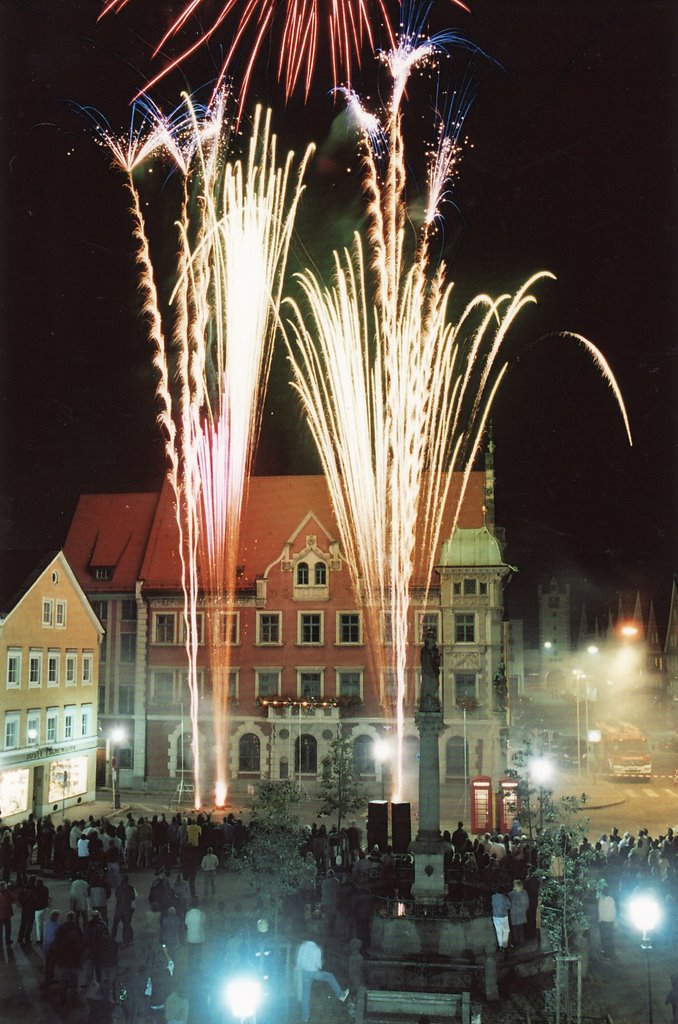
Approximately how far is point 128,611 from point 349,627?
39.4 ft

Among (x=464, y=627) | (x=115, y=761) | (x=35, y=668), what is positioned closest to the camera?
(x=35, y=668)

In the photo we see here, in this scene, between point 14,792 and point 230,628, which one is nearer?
point 14,792

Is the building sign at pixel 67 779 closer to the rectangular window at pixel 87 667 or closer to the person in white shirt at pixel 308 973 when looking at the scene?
the rectangular window at pixel 87 667

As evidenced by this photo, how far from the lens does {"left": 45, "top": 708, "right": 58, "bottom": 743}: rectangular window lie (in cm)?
3984

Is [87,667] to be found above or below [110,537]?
below

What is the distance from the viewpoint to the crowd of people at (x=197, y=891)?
17750 millimetres

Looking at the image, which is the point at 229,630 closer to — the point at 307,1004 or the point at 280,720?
the point at 280,720

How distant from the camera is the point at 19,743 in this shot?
122 ft

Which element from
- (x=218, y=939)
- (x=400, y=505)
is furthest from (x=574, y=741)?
(x=218, y=939)

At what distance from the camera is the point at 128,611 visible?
51.1 metres

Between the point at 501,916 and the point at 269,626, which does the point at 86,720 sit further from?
the point at 501,916

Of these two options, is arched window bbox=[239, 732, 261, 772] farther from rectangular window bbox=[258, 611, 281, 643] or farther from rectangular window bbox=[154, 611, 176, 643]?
rectangular window bbox=[154, 611, 176, 643]

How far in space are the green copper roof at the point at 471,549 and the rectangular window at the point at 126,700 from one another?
17535 mm

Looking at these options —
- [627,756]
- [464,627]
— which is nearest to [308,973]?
[464,627]
